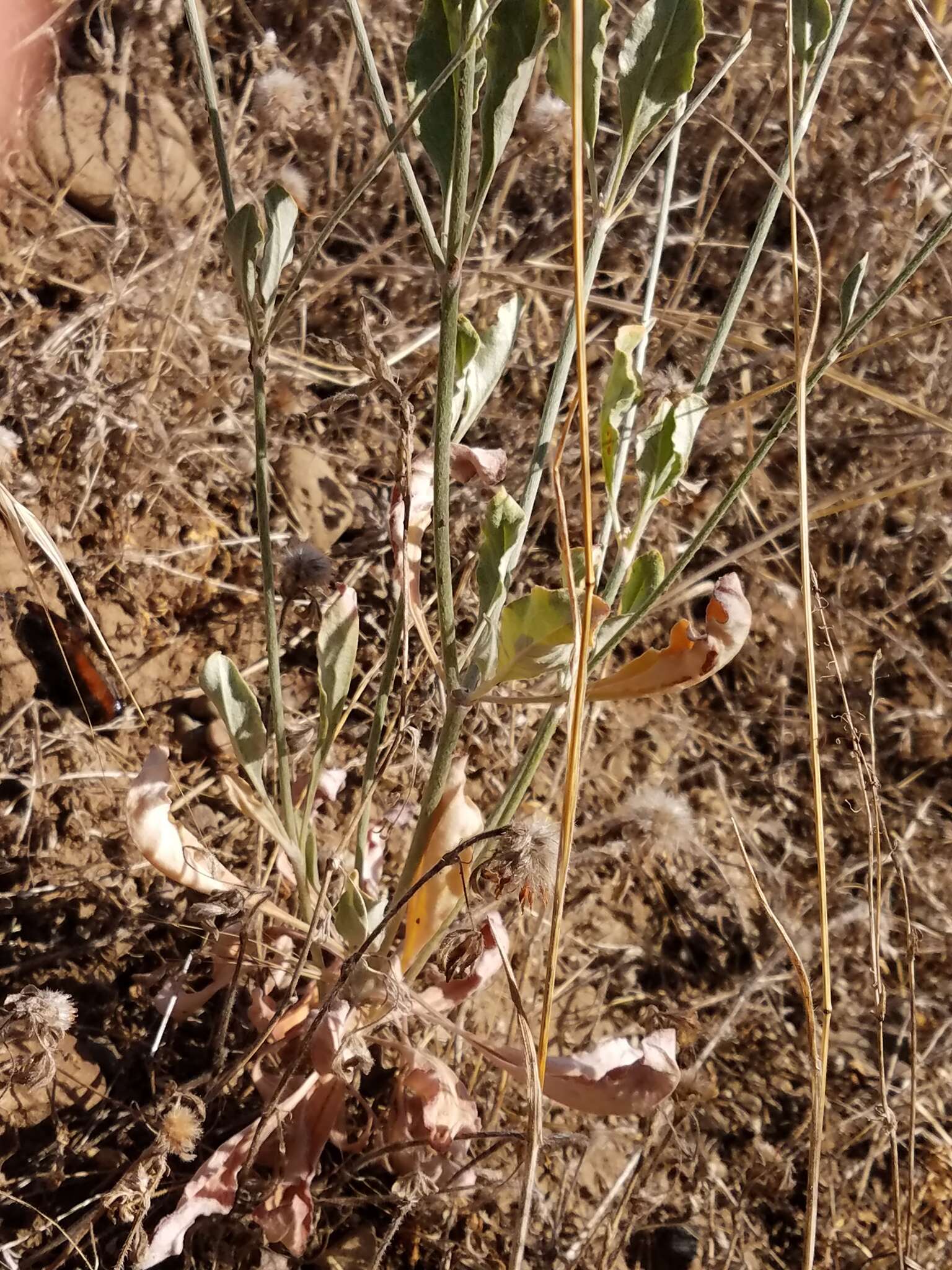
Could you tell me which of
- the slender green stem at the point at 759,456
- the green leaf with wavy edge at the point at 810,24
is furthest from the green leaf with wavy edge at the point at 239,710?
the green leaf with wavy edge at the point at 810,24

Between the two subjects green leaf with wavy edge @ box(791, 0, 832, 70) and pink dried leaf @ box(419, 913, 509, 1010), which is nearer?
green leaf with wavy edge @ box(791, 0, 832, 70)

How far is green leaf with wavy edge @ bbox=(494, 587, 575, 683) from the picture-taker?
32.4 inches

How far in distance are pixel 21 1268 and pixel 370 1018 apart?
444mm

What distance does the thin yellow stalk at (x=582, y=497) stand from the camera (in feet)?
2.48

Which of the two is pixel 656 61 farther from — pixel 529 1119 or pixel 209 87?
pixel 529 1119

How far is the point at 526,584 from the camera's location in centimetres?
190

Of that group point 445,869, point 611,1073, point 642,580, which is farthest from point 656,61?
point 611,1073

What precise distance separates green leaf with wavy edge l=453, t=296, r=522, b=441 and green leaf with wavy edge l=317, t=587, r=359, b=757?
0.71ft

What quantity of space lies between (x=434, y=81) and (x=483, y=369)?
260mm

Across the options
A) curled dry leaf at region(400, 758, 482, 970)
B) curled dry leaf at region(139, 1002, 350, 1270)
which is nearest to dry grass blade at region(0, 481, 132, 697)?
curled dry leaf at region(400, 758, 482, 970)

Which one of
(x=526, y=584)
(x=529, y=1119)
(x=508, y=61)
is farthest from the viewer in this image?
(x=526, y=584)

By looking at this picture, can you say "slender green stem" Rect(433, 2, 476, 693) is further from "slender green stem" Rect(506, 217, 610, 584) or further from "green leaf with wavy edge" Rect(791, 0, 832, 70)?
"green leaf with wavy edge" Rect(791, 0, 832, 70)

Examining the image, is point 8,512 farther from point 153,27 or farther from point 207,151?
point 153,27

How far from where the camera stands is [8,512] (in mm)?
1274
